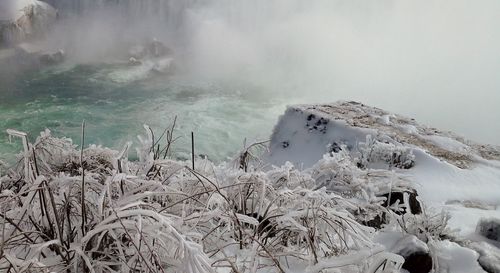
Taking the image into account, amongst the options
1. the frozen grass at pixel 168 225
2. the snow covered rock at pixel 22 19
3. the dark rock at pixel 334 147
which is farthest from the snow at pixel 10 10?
the frozen grass at pixel 168 225

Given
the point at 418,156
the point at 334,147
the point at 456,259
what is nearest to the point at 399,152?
the point at 418,156

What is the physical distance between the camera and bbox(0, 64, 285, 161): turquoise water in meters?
9.58

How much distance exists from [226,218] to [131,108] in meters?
10.2

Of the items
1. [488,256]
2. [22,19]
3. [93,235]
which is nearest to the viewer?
[93,235]

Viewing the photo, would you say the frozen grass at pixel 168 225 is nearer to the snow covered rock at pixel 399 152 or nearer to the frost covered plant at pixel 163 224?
the frost covered plant at pixel 163 224

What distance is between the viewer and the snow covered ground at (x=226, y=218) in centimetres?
136

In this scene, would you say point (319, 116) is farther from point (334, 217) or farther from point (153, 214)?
point (153, 214)

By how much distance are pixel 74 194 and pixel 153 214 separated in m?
0.52

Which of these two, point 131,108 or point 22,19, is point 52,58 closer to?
point 22,19

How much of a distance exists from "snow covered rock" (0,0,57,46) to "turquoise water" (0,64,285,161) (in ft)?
9.58

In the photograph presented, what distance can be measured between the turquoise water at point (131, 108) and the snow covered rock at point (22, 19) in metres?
2.92

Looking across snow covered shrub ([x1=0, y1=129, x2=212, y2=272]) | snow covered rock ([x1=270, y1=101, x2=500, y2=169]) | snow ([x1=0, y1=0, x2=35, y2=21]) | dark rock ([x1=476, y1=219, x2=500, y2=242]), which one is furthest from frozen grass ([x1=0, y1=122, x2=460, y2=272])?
snow ([x1=0, y1=0, x2=35, y2=21])

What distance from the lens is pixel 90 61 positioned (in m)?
16.4

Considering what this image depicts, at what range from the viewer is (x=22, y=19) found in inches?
677
